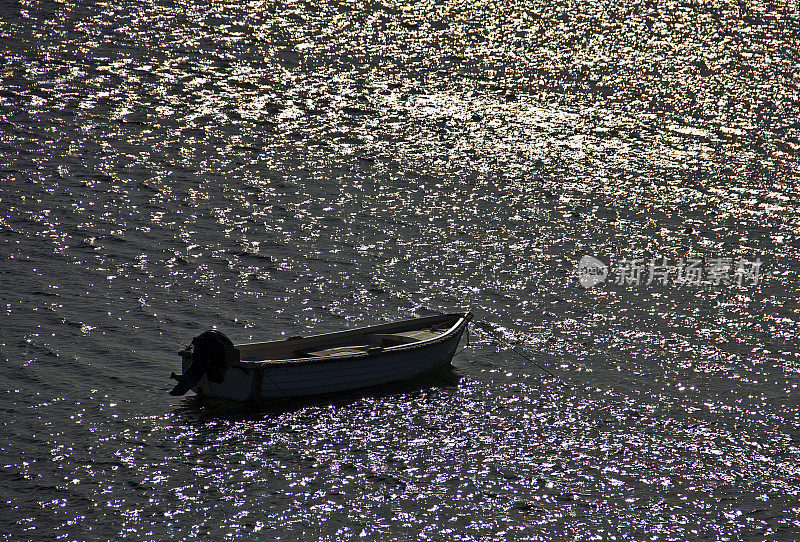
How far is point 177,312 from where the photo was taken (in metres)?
37.0

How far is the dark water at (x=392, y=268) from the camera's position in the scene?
27.7 metres

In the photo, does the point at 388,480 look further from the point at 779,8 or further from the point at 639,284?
the point at 779,8

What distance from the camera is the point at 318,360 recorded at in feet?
104

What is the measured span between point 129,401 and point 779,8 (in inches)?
3204

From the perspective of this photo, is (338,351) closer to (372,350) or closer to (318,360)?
(372,350)
